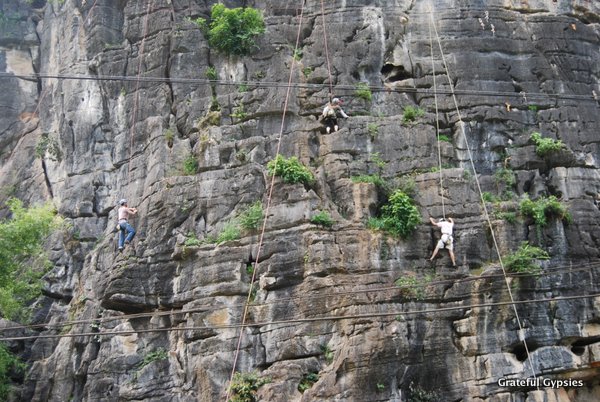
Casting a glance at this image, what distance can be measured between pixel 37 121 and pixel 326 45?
10.1 metres

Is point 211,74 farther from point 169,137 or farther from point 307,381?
point 307,381

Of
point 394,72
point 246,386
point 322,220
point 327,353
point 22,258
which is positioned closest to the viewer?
point 246,386

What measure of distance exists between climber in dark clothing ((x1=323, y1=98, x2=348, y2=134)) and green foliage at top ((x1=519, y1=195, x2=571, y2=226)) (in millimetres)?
4994

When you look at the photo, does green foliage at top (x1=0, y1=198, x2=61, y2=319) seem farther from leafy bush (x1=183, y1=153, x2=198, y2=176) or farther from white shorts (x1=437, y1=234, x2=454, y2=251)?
white shorts (x1=437, y1=234, x2=454, y2=251)

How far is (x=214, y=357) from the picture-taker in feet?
64.1

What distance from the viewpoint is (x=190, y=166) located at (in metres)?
22.6

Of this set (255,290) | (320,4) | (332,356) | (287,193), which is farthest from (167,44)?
(332,356)

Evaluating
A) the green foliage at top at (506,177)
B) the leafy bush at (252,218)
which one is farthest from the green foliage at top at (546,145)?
the leafy bush at (252,218)

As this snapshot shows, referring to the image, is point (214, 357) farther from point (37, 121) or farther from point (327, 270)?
point (37, 121)

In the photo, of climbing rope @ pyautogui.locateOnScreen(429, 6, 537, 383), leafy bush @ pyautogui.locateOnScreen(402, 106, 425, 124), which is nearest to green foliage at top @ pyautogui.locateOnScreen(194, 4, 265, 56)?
leafy bush @ pyautogui.locateOnScreen(402, 106, 425, 124)

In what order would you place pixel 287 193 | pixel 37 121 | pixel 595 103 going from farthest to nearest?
pixel 37 121 < pixel 595 103 < pixel 287 193

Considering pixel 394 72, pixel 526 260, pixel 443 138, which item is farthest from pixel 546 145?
pixel 394 72

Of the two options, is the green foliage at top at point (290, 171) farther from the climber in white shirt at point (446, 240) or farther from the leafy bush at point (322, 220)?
the climber in white shirt at point (446, 240)

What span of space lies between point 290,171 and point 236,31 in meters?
5.38
